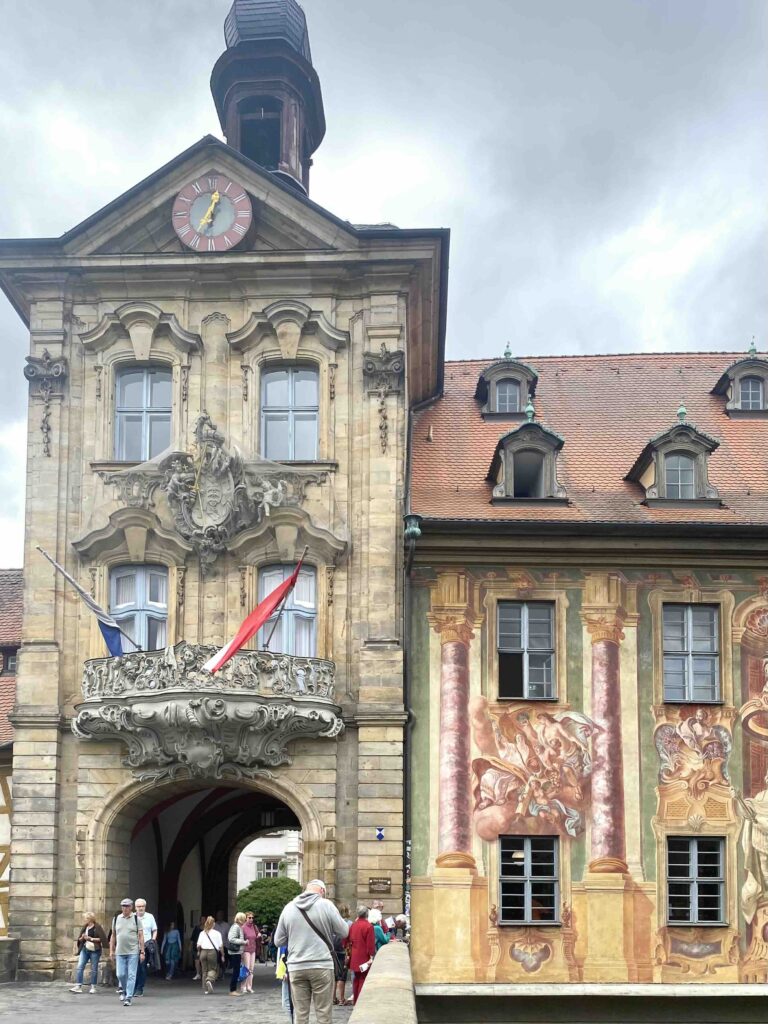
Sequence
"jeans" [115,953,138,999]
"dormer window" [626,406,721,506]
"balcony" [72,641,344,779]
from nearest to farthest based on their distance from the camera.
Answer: "jeans" [115,953,138,999] → "balcony" [72,641,344,779] → "dormer window" [626,406,721,506]

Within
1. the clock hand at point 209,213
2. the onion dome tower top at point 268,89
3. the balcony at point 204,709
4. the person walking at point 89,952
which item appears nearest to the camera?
the person walking at point 89,952

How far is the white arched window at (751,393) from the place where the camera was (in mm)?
33250

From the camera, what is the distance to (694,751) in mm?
27500

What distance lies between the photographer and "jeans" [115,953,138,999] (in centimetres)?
2280

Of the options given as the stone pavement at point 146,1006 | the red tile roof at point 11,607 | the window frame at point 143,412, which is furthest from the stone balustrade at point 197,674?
the red tile roof at point 11,607

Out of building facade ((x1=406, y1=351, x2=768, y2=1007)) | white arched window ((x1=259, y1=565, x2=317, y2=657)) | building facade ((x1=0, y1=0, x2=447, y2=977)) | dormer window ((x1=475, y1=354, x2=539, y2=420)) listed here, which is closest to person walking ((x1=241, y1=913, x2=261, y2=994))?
building facade ((x1=0, y1=0, x2=447, y2=977))

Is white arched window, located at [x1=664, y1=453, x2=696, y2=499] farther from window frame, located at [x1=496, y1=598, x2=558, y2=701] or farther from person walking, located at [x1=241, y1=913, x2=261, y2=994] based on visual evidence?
person walking, located at [x1=241, y1=913, x2=261, y2=994]

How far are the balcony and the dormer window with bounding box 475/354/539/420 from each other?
28.3 feet

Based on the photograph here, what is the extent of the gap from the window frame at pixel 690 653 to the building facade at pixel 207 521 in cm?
501

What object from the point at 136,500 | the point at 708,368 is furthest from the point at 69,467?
the point at 708,368

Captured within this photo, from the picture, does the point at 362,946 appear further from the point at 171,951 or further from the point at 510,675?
the point at 171,951

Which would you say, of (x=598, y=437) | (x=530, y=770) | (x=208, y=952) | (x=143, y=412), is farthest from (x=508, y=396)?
(x=208, y=952)

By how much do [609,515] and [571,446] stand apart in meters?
3.25

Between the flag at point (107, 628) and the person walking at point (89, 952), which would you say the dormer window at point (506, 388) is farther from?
the person walking at point (89, 952)
